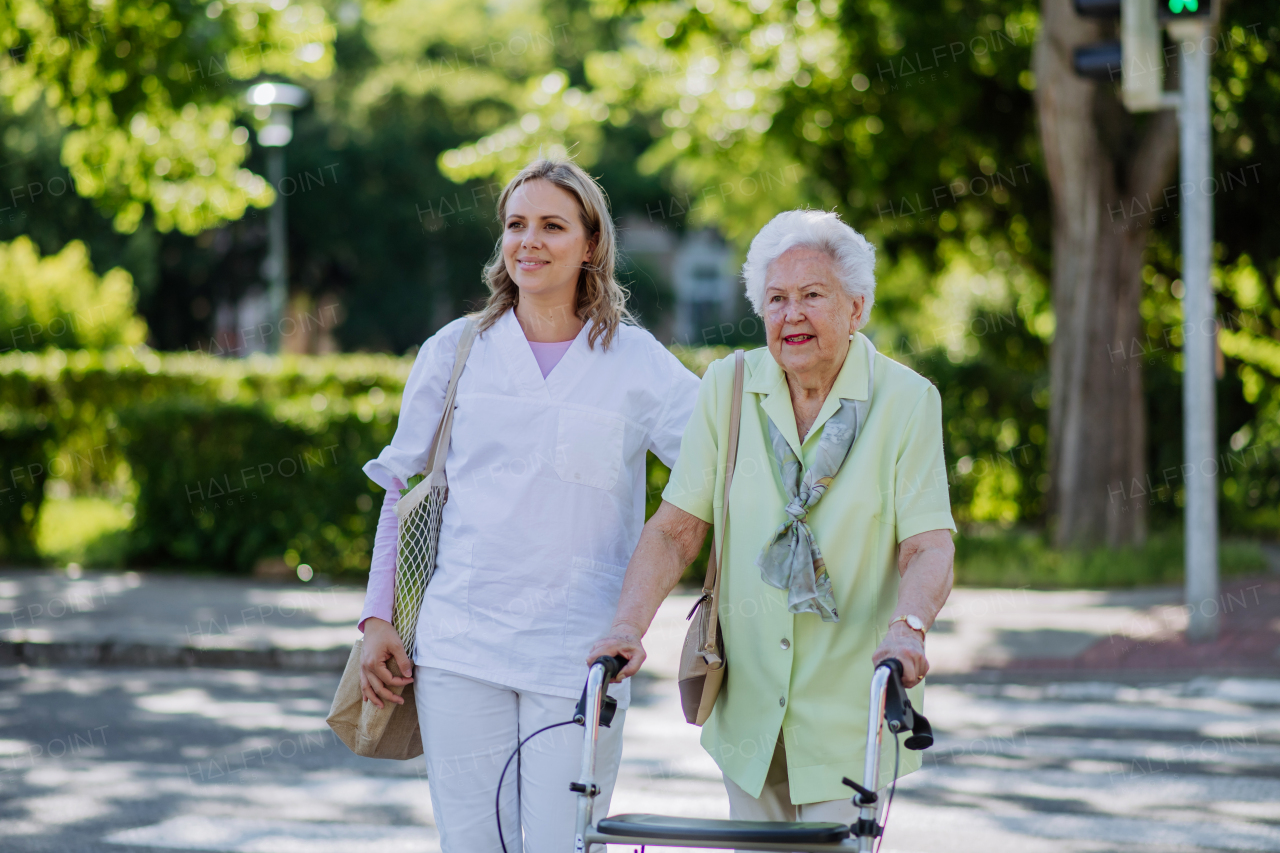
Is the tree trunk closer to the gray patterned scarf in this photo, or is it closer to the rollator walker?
the gray patterned scarf

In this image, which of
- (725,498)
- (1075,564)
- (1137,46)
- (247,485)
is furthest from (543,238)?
(247,485)

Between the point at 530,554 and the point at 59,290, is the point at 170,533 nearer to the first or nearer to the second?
the point at 530,554

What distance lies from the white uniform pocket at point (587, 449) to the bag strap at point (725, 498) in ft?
0.94

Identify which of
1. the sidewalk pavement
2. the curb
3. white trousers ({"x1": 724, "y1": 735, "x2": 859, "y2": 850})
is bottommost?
the curb

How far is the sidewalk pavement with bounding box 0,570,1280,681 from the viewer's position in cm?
886

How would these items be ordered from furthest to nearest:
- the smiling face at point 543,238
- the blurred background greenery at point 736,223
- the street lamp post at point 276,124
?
the street lamp post at point 276,124 → the blurred background greenery at point 736,223 → the smiling face at point 543,238

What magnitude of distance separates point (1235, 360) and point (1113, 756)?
969 centimetres

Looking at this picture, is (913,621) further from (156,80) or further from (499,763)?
(156,80)

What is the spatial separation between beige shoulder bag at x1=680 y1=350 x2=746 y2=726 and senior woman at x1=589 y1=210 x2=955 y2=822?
2 centimetres

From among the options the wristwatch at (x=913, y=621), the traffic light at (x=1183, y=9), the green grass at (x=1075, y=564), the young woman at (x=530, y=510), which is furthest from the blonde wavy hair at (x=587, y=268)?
the green grass at (x=1075, y=564)

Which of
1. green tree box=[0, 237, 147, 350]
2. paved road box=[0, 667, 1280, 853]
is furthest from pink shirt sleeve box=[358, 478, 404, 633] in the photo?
green tree box=[0, 237, 147, 350]

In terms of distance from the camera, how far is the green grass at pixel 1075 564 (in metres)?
11.8

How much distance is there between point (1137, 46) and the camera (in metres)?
9.05

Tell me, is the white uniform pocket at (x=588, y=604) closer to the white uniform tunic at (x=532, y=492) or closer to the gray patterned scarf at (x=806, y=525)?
the white uniform tunic at (x=532, y=492)
